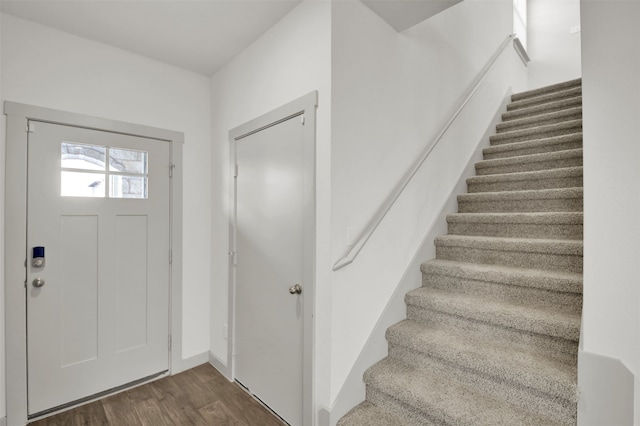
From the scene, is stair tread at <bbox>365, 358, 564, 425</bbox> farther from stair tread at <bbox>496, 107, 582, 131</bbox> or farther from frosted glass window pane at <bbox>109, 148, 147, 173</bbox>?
stair tread at <bbox>496, 107, 582, 131</bbox>

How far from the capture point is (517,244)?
2131 millimetres

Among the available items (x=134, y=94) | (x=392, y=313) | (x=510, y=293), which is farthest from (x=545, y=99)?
(x=134, y=94)

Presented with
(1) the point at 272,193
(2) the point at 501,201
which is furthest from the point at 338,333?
(2) the point at 501,201

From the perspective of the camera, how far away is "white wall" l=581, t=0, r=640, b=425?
1167mm

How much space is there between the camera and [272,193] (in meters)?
2.18

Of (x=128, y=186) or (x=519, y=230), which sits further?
(x=128, y=186)

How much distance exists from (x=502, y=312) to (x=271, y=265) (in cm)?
145

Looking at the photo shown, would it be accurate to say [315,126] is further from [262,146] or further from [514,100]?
[514,100]

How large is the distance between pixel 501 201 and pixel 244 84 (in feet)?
7.57

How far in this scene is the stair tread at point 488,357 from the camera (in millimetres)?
1444

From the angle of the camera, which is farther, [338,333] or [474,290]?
[474,290]

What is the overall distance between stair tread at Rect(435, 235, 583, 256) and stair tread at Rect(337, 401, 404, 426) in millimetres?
1306

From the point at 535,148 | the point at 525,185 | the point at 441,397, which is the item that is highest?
the point at 535,148

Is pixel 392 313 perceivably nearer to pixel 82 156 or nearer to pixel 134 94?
pixel 82 156
